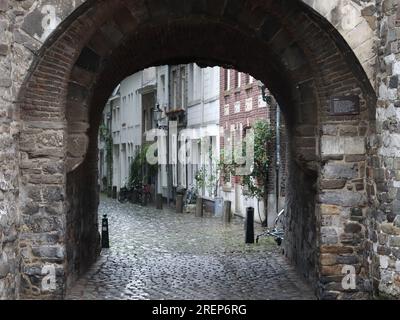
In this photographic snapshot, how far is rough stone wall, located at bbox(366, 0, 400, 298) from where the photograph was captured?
7.40 metres

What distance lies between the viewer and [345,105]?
838 cm

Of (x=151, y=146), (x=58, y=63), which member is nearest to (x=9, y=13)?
(x=58, y=63)

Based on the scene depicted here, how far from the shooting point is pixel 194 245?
14828 millimetres

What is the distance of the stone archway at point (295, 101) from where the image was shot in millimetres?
8195

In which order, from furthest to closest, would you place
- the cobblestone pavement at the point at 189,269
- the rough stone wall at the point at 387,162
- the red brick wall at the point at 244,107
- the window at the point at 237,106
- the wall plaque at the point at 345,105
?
the window at the point at 237,106 < the red brick wall at the point at 244,107 < the cobblestone pavement at the point at 189,269 < the wall plaque at the point at 345,105 < the rough stone wall at the point at 387,162

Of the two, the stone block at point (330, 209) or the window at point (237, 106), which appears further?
the window at point (237, 106)

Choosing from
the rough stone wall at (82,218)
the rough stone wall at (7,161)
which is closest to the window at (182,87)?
the rough stone wall at (82,218)

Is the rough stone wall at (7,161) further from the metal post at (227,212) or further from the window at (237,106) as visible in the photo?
the window at (237,106)

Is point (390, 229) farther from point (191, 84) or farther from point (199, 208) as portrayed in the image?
point (191, 84)

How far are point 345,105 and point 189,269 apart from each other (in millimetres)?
4283

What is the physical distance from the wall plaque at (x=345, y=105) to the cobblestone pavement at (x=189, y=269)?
2.38 meters

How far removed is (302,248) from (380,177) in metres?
3.10

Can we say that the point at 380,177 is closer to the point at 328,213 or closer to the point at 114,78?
the point at 328,213

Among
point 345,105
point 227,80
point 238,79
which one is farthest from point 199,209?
point 345,105
